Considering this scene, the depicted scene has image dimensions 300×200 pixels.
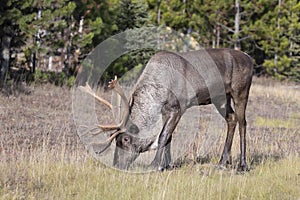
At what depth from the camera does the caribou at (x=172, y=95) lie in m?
6.87

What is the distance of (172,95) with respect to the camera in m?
7.07

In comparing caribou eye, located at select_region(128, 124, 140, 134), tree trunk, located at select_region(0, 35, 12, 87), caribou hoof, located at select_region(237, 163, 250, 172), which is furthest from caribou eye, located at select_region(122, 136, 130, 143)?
tree trunk, located at select_region(0, 35, 12, 87)

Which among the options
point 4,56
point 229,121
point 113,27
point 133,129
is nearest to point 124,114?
point 133,129

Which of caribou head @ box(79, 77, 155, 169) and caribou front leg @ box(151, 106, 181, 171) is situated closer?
caribou head @ box(79, 77, 155, 169)

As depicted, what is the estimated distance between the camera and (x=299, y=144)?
1013cm

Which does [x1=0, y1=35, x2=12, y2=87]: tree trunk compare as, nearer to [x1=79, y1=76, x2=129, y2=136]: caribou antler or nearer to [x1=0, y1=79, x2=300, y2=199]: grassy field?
[x1=0, y1=79, x2=300, y2=199]: grassy field

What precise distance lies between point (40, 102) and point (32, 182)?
26.6ft

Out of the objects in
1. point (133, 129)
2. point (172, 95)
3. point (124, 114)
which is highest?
point (172, 95)

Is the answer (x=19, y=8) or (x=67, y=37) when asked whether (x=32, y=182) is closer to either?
(x=19, y=8)

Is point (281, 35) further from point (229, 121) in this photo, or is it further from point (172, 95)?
point (172, 95)

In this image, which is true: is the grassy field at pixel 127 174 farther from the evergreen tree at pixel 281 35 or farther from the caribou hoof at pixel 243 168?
the evergreen tree at pixel 281 35

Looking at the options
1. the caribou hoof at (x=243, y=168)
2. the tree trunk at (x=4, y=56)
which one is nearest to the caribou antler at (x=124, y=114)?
the caribou hoof at (x=243, y=168)

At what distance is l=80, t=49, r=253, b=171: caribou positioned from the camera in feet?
22.5

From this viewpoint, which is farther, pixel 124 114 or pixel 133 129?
pixel 133 129
